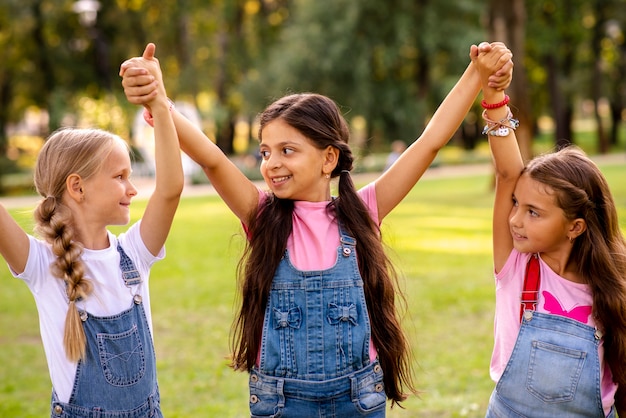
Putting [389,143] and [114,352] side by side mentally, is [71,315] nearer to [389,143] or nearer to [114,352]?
[114,352]

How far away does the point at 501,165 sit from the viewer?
2.57 m

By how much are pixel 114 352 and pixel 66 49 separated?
30620 millimetres

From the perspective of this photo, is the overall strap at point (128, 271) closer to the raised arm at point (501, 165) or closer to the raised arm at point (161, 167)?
the raised arm at point (161, 167)

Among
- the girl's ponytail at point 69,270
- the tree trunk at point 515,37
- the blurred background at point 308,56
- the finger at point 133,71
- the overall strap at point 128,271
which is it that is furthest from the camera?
the blurred background at point 308,56

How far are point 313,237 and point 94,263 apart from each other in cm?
71

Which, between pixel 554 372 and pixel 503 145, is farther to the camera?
pixel 503 145

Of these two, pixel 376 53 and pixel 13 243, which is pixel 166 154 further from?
pixel 376 53

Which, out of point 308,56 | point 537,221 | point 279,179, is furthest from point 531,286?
point 308,56

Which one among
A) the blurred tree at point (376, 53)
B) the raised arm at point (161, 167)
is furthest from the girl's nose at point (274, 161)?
the blurred tree at point (376, 53)

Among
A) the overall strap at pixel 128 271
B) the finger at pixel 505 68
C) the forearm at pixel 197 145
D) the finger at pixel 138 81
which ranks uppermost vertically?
the finger at pixel 505 68

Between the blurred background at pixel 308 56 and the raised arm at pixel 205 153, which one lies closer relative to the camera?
the raised arm at pixel 205 153

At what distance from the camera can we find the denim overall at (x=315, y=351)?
2.33m

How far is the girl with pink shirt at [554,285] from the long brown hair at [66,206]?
1.32 metres

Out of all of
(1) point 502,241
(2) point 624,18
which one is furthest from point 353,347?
(2) point 624,18
